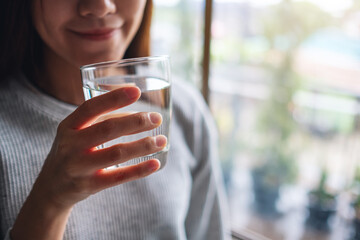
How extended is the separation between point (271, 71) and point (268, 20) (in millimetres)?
336

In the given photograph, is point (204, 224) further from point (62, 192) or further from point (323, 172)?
point (323, 172)

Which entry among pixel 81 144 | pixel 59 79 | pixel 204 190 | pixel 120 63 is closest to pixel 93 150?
pixel 81 144

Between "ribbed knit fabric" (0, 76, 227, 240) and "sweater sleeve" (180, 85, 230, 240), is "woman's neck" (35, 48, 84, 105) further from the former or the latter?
"sweater sleeve" (180, 85, 230, 240)

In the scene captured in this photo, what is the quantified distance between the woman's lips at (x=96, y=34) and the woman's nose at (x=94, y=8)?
29mm

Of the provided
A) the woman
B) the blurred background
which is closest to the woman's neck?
the woman

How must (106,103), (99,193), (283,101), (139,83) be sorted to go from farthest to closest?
(283,101), (99,193), (139,83), (106,103)

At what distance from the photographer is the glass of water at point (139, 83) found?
1.58ft

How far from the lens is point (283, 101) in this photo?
239 centimetres

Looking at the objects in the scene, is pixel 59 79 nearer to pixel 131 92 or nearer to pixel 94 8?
pixel 94 8

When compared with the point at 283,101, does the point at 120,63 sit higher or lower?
higher

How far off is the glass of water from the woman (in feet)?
0.18

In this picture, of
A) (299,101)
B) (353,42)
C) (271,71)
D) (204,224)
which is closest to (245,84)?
(271,71)

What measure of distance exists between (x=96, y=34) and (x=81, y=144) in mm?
272

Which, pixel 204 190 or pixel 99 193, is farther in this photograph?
pixel 204 190
